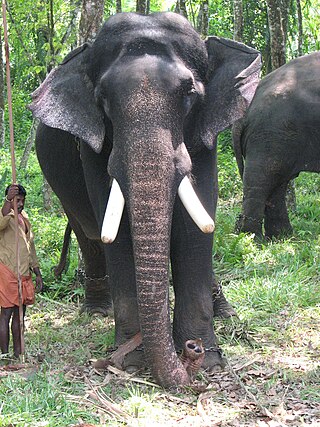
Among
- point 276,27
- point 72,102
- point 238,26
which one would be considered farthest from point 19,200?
point 238,26

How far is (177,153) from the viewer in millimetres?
4285

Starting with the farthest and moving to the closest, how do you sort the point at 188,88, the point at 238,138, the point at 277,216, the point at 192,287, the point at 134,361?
the point at 238,138 → the point at 277,216 → the point at 192,287 → the point at 134,361 → the point at 188,88

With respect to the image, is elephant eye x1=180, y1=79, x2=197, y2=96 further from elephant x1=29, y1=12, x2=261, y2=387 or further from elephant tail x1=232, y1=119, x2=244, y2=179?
elephant tail x1=232, y1=119, x2=244, y2=179

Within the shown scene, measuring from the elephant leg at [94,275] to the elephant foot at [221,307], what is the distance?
3.37 ft

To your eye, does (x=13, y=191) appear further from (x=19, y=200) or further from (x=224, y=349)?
(x=224, y=349)

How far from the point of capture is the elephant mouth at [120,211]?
4141mm

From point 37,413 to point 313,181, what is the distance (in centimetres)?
989

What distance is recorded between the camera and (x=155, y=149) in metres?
4.12

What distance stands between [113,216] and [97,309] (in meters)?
2.52

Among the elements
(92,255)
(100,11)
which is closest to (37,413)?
(92,255)

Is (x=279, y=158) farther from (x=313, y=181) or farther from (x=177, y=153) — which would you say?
(x=177, y=153)

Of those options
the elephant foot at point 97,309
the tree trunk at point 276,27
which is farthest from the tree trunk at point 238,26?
the elephant foot at point 97,309

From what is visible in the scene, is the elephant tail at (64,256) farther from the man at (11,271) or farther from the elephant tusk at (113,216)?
the elephant tusk at (113,216)

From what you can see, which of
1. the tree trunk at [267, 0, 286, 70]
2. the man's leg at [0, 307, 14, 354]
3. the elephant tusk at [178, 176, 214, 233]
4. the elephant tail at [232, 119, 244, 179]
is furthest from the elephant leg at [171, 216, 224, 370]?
the tree trunk at [267, 0, 286, 70]
